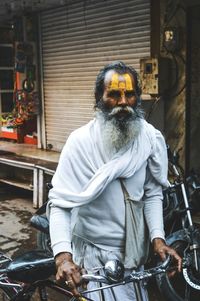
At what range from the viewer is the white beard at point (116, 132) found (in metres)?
2.21

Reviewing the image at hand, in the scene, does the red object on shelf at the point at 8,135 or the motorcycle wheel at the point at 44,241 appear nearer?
the motorcycle wheel at the point at 44,241

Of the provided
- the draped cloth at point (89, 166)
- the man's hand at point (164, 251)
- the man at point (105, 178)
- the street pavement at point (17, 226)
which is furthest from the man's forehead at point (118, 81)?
the street pavement at point (17, 226)

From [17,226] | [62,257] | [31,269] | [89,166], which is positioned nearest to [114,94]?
[89,166]

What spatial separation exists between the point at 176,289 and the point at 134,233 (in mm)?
2208

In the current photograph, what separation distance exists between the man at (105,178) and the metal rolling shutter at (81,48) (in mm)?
4587

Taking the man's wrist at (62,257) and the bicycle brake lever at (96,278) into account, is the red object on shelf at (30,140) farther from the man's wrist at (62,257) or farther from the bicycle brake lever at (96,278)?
the bicycle brake lever at (96,278)

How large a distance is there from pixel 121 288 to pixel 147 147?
31.3 inches

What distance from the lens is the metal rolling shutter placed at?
6820 millimetres

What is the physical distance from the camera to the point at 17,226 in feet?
22.0

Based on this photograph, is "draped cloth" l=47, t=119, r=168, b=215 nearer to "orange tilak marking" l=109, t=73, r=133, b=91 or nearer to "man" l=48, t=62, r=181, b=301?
"man" l=48, t=62, r=181, b=301

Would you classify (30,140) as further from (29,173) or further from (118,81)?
(118,81)

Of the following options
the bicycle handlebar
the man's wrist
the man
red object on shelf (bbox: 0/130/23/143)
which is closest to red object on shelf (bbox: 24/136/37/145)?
red object on shelf (bbox: 0/130/23/143)

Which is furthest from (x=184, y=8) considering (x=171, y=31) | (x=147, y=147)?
(x=147, y=147)

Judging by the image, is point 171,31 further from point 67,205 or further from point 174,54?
point 67,205
